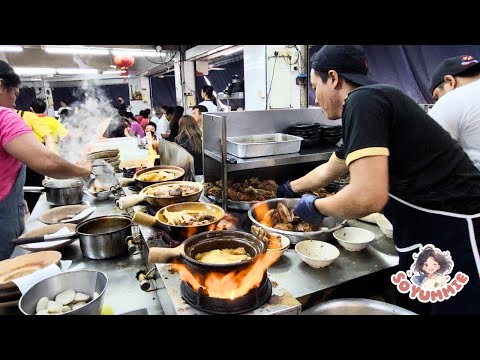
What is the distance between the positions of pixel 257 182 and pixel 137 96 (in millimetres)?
17136

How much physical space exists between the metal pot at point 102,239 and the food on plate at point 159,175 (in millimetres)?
577

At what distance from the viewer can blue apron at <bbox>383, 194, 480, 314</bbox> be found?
1.63 m

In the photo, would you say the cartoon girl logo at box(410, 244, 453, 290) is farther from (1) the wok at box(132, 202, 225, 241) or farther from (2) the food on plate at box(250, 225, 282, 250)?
(1) the wok at box(132, 202, 225, 241)

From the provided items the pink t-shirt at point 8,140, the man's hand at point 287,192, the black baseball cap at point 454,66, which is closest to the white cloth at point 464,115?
the black baseball cap at point 454,66

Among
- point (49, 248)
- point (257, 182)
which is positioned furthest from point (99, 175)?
point (257, 182)

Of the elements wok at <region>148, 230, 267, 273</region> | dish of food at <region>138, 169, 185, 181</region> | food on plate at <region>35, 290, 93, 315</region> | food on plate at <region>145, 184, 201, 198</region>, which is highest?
dish of food at <region>138, 169, 185, 181</region>

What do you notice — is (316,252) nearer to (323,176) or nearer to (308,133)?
(323,176)

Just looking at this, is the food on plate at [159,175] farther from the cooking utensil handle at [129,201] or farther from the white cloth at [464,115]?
the white cloth at [464,115]

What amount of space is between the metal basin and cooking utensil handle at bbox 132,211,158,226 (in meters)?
0.94

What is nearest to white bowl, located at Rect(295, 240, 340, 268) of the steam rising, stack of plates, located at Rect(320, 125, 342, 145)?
stack of plates, located at Rect(320, 125, 342, 145)

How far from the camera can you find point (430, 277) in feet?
5.74

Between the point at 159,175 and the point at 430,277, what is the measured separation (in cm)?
207

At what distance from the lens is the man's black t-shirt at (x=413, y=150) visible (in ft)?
4.94
